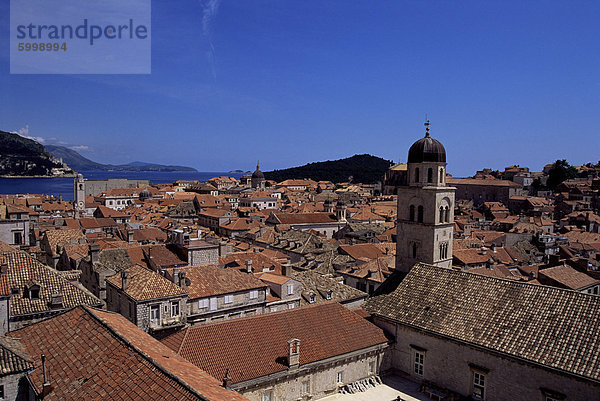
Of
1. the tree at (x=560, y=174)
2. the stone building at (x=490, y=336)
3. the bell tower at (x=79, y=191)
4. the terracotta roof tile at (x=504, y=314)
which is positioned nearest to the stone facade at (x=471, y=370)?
the stone building at (x=490, y=336)

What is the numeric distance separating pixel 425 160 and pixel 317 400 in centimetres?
1651

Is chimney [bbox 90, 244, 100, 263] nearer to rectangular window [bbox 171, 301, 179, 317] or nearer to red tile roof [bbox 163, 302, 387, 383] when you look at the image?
rectangular window [bbox 171, 301, 179, 317]

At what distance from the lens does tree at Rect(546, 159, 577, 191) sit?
14488cm

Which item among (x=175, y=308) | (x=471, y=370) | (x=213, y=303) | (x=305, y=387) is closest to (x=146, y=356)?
(x=305, y=387)

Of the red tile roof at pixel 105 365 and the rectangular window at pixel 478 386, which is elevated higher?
the red tile roof at pixel 105 365

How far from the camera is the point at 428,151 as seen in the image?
29.7 meters

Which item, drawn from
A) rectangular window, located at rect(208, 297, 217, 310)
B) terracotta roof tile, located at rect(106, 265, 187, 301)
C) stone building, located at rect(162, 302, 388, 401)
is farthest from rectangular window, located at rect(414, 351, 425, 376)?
terracotta roof tile, located at rect(106, 265, 187, 301)

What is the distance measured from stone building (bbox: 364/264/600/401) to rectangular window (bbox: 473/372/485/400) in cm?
5

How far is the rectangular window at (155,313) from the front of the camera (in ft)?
80.4

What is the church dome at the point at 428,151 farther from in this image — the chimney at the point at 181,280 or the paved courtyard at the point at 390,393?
the chimney at the point at 181,280

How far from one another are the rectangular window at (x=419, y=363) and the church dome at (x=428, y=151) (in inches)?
487

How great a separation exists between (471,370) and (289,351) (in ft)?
29.6

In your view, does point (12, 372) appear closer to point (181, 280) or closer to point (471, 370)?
point (181, 280)

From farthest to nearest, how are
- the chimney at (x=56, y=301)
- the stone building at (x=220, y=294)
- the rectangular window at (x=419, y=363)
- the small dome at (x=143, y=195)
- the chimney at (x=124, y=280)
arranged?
the small dome at (x=143, y=195) → the stone building at (x=220, y=294) → the chimney at (x=124, y=280) → the rectangular window at (x=419, y=363) → the chimney at (x=56, y=301)
